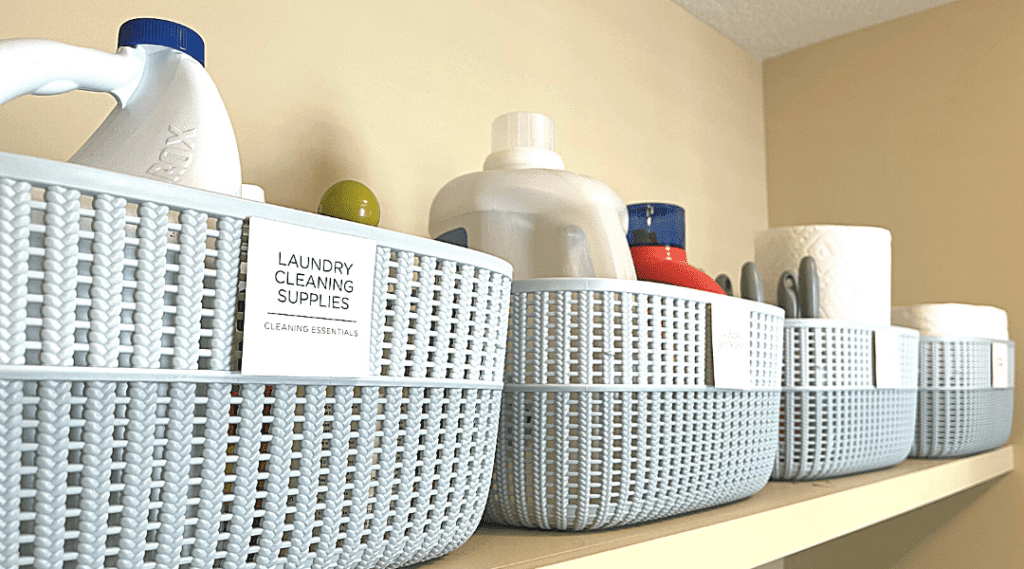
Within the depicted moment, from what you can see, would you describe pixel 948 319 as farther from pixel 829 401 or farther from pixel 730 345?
pixel 730 345

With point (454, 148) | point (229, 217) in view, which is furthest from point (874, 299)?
point (229, 217)

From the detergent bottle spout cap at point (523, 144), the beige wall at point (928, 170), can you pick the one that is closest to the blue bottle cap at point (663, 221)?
the detergent bottle spout cap at point (523, 144)

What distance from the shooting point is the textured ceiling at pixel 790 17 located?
4.37ft

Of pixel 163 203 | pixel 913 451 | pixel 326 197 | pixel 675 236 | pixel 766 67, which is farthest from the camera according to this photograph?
pixel 766 67

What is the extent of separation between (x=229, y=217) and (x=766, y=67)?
149 centimetres

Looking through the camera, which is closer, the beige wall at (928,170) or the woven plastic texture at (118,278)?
the woven plastic texture at (118,278)

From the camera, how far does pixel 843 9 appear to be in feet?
4.51

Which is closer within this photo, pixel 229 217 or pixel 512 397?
pixel 229 217

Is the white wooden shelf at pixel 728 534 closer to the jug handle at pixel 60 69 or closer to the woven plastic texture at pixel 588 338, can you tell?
the woven plastic texture at pixel 588 338

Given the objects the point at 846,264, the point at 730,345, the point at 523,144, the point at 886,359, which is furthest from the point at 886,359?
the point at 523,144

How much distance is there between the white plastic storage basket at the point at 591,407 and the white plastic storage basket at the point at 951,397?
2.22 feet

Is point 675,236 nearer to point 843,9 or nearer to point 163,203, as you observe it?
point 163,203

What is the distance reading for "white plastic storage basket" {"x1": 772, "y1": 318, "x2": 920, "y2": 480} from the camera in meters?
0.79

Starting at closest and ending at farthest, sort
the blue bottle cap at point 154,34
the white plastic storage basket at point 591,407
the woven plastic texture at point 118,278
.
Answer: the woven plastic texture at point 118,278 < the blue bottle cap at point 154,34 < the white plastic storage basket at point 591,407
